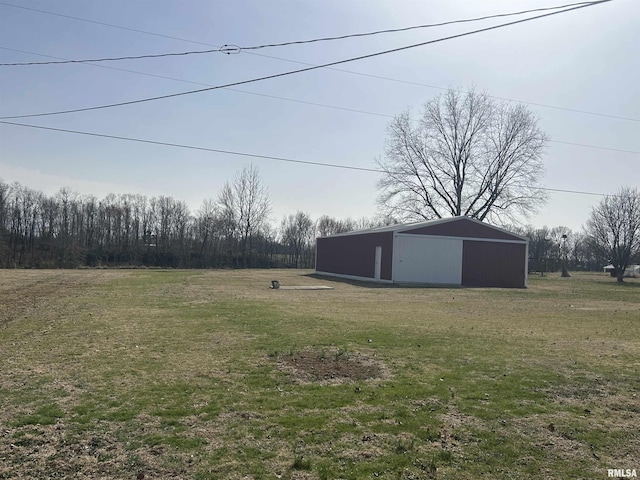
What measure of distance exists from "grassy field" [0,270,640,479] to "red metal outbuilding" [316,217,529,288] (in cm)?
1803

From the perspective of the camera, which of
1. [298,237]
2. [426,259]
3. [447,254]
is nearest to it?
[426,259]

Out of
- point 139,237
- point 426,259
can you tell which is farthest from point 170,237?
point 426,259

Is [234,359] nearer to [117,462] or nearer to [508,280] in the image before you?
[117,462]

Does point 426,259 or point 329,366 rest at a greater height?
point 426,259

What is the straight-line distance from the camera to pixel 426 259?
29438mm

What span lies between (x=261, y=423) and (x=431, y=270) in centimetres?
2613

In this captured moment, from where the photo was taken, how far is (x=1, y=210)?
A: 52406 millimetres

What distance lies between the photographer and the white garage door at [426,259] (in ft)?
94.4

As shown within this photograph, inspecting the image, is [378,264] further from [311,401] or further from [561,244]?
[561,244]

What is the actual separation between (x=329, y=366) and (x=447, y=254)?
2419 centimetres

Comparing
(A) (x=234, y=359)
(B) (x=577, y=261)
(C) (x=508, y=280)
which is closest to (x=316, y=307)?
(A) (x=234, y=359)

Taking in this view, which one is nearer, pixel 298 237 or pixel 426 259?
pixel 426 259

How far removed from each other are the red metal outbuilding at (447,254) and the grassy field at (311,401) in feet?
59.1

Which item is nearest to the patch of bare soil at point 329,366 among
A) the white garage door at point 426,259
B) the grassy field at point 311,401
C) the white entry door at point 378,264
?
the grassy field at point 311,401
